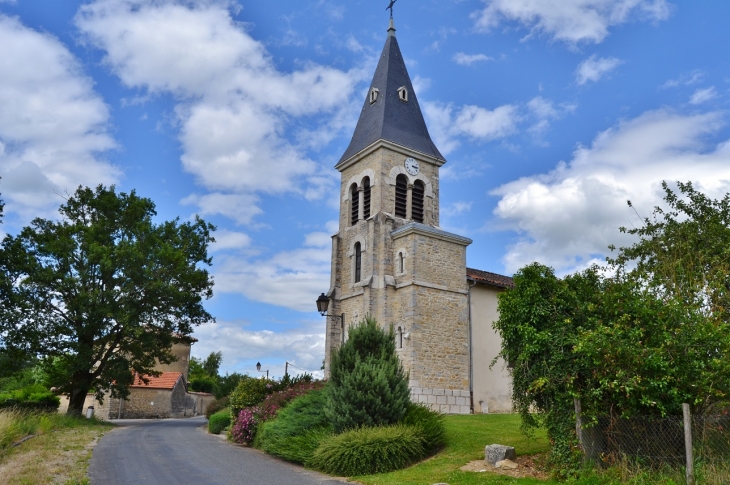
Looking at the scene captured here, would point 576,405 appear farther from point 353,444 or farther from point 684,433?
point 353,444

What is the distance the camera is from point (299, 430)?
45.8ft

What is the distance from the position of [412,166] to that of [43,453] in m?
20.0

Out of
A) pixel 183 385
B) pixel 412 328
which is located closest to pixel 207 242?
pixel 412 328

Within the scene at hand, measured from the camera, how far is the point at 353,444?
11.6m

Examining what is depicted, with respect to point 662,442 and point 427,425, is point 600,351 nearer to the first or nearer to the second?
point 662,442

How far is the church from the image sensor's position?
23750 mm

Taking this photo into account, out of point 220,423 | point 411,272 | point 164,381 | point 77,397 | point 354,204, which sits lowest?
point 220,423

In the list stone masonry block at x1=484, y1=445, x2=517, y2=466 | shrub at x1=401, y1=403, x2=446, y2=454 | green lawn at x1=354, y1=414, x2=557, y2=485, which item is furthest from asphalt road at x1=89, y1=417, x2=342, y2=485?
stone masonry block at x1=484, y1=445, x2=517, y2=466

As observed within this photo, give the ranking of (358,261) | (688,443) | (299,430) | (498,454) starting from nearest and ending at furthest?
1. (688,443)
2. (498,454)
3. (299,430)
4. (358,261)

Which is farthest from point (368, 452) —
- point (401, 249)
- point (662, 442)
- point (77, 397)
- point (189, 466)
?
point (77, 397)

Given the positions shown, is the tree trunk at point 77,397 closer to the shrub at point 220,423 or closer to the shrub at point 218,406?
the shrub at point 218,406

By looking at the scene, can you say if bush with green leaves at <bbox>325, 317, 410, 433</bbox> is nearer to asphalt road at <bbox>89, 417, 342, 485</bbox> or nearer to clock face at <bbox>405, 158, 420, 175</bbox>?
asphalt road at <bbox>89, 417, 342, 485</bbox>

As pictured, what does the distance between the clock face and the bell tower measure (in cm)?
5

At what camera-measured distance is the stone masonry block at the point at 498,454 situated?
35.2 feet
